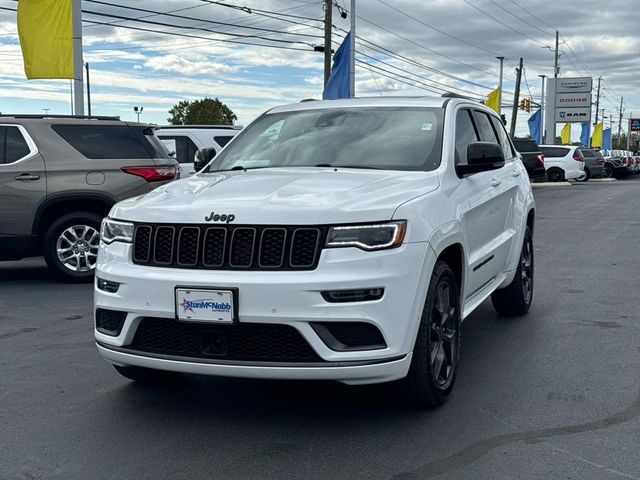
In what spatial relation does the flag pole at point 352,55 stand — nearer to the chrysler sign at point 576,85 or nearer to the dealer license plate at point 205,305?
the dealer license plate at point 205,305

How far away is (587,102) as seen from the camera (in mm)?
72312

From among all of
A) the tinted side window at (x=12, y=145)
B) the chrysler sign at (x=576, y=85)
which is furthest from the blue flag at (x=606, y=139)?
the tinted side window at (x=12, y=145)

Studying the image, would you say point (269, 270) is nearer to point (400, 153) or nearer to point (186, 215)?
point (186, 215)

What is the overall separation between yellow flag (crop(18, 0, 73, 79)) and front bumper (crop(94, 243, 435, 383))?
470 inches

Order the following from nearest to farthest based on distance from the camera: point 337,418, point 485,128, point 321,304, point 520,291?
point 321,304
point 337,418
point 485,128
point 520,291

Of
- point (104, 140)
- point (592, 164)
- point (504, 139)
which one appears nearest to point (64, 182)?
point (104, 140)

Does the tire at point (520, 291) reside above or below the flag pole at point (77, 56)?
below

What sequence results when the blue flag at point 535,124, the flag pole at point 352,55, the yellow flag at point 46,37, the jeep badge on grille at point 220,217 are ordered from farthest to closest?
the blue flag at point 535,124 → the flag pole at point 352,55 → the yellow flag at point 46,37 → the jeep badge on grille at point 220,217

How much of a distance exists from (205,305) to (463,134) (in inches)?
104

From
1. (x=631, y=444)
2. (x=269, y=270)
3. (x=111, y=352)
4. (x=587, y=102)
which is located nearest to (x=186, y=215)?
(x=269, y=270)

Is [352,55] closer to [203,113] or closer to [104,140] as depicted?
[104,140]

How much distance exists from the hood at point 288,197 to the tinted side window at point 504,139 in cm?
243

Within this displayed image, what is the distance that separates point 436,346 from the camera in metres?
4.59

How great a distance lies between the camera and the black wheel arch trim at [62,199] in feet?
29.7
